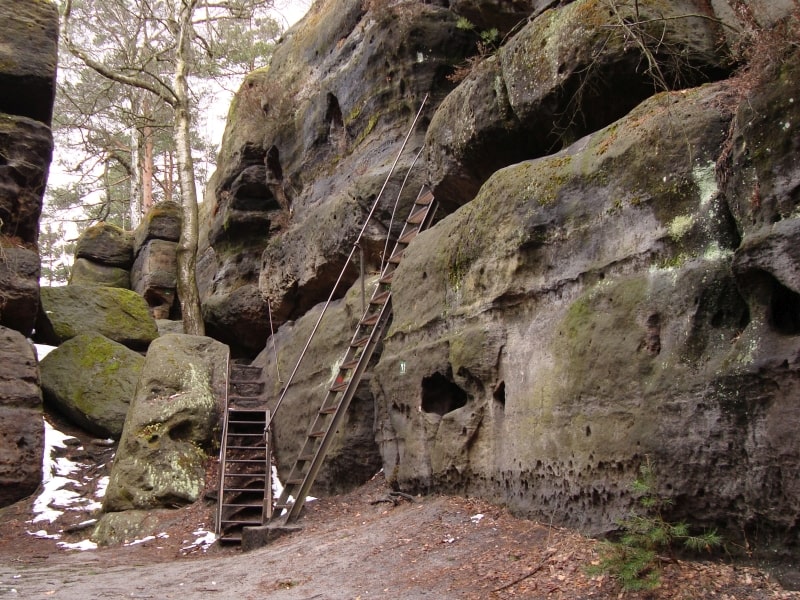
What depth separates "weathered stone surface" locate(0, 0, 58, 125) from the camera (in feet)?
47.1

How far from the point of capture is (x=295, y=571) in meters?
6.79

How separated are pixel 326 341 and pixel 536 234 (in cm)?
602

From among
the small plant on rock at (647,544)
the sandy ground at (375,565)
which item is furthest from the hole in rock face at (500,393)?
the small plant on rock at (647,544)

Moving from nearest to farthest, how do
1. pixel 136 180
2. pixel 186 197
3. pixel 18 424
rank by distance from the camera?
pixel 18 424 → pixel 186 197 → pixel 136 180

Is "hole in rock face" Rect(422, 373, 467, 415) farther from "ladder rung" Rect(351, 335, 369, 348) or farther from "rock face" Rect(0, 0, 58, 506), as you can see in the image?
"rock face" Rect(0, 0, 58, 506)

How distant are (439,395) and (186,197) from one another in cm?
1290

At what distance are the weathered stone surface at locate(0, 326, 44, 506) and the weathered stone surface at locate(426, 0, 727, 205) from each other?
843cm

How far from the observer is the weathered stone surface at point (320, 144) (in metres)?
12.2

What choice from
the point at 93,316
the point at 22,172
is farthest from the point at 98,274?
the point at 22,172

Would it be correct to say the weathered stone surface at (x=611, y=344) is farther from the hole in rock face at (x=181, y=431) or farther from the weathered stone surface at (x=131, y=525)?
the hole in rock face at (x=181, y=431)

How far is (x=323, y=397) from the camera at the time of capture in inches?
445

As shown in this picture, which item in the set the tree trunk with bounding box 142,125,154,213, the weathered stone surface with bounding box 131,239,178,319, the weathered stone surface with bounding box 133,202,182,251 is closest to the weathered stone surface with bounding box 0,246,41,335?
the weathered stone surface with bounding box 131,239,178,319

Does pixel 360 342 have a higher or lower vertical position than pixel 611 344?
higher

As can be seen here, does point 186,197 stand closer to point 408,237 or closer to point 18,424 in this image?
point 18,424
